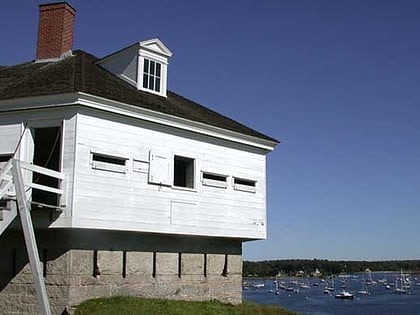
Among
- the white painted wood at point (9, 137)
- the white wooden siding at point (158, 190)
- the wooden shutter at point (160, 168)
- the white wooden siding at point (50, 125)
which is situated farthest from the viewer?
the wooden shutter at point (160, 168)

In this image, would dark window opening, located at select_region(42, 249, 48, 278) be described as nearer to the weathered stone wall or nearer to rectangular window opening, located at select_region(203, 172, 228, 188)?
the weathered stone wall

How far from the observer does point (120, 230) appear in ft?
61.8

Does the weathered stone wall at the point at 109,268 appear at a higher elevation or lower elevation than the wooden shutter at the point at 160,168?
lower

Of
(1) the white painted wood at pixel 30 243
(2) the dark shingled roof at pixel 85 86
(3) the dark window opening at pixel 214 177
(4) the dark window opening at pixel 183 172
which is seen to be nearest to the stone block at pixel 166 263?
(4) the dark window opening at pixel 183 172

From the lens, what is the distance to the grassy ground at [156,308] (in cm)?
1800

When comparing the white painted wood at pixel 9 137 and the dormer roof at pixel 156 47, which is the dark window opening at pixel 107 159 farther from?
the dormer roof at pixel 156 47

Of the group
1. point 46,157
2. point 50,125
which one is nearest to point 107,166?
point 50,125

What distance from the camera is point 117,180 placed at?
61.9ft

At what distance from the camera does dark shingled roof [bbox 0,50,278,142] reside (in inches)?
736

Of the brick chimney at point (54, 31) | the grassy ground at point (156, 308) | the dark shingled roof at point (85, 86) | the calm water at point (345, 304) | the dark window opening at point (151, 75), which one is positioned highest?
the brick chimney at point (54, 31)

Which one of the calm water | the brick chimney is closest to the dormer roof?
the brick chimney

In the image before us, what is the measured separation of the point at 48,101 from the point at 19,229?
3944mm

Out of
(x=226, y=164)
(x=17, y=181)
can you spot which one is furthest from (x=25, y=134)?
(x=226, y=164)

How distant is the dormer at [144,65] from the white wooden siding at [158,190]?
8.40ft
